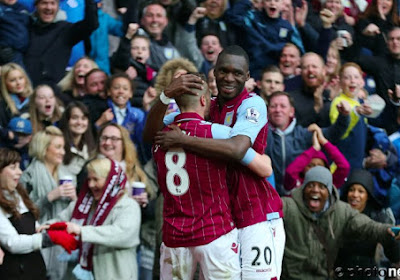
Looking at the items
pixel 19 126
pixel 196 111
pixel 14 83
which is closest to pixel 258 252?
pixel 196 111

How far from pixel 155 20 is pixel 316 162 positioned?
282cm

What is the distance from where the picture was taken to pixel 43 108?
1046 centimetres

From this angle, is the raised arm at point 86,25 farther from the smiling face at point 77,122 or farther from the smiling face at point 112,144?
the smiling face at point 112,144

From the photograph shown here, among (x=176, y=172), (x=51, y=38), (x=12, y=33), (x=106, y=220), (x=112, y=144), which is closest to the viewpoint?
(x=176, y=172)

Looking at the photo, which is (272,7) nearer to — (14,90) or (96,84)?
(96,84)

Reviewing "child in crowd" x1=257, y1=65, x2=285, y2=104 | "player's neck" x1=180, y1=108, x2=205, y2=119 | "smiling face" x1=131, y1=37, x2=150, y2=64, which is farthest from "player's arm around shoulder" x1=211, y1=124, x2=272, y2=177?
"smiling face" x1=131, y1=37, x2=150, y2=64

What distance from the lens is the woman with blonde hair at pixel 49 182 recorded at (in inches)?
376

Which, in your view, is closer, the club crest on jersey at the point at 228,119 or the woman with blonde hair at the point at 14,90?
the club crest on jersey at the point at 228,119

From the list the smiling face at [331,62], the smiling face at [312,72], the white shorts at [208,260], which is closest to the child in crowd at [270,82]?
the smiling face at [312,72]

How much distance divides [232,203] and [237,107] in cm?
71

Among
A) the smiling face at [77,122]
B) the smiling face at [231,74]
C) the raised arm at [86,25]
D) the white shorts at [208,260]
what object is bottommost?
the white shorts at [208,260]

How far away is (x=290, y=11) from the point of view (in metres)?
12.6

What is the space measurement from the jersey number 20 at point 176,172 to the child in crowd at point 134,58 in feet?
15.1

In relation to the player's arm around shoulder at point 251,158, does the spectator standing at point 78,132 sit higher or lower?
higher
